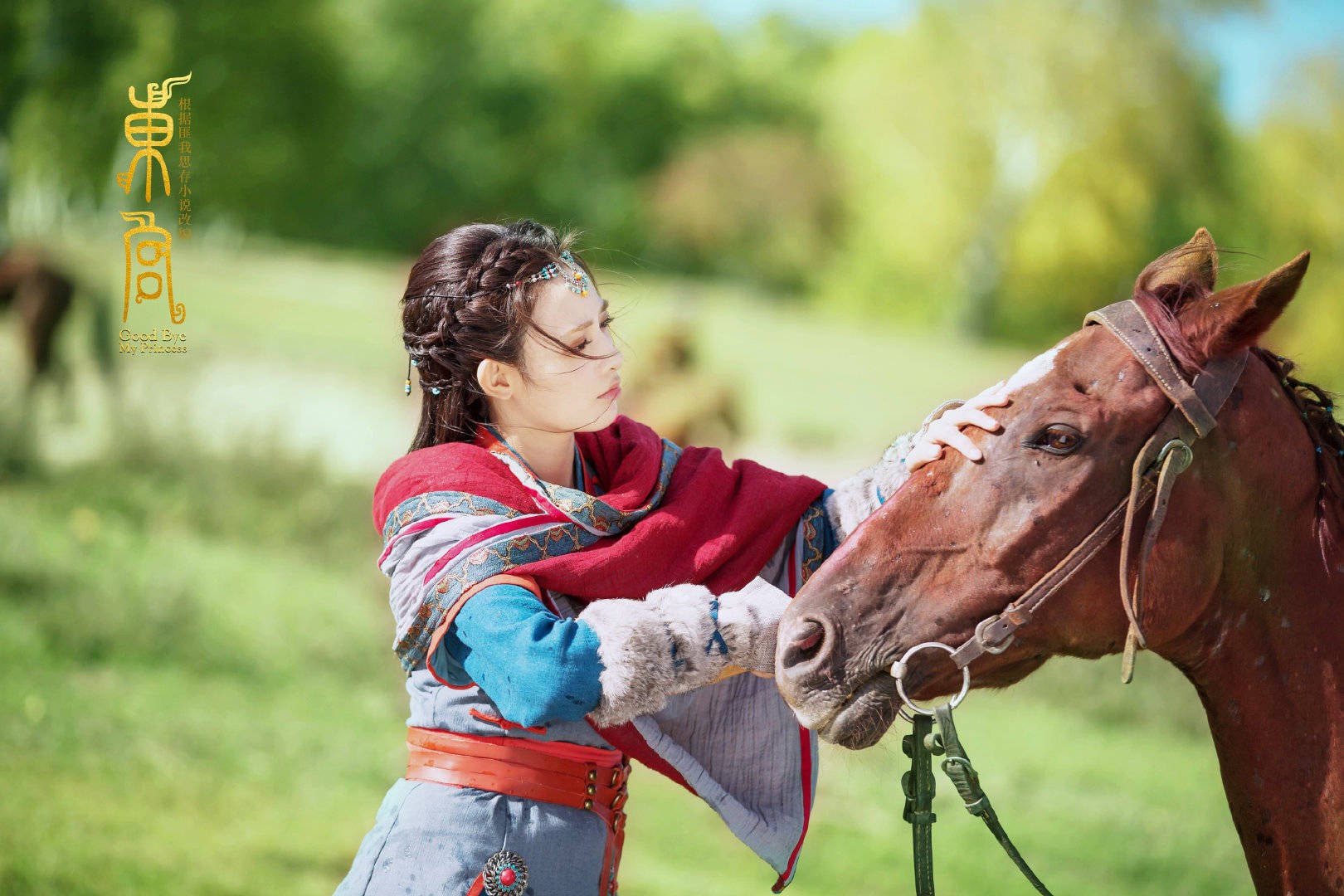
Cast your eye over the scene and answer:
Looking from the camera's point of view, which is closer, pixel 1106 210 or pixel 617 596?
pixel 617 596

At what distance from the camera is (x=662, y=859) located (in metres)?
4.84

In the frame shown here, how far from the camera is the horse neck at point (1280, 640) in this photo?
157 cm

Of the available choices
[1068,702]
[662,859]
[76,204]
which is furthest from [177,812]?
[76,204]

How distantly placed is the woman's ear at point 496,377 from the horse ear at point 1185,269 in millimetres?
992

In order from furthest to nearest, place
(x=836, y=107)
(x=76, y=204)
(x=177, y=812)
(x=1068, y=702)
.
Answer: (x=836, y=107) < (x=76, y=204) < (x=1068, y=702) < (x=177, y=812)

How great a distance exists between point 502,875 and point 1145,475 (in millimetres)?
1117

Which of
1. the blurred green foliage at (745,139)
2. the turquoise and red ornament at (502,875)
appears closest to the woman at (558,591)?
the turquoise and red ornament at (502,875)

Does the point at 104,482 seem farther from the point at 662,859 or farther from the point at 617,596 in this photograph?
the point at 617,596

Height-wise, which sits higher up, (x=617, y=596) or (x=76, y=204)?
(x=76, y=204)

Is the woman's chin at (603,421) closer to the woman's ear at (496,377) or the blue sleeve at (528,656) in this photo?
the woman's ear at (496,377)

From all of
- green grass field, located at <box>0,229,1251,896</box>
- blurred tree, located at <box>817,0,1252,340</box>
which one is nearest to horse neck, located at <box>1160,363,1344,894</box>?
green grass field, located at <box>0,229,1251,896</box>

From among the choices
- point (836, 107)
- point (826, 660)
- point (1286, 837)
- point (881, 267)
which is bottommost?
point (1286, 837)

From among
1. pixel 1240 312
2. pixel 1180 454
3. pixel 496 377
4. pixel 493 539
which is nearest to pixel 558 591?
pixel 493 539

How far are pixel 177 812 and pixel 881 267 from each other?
18.3 m
